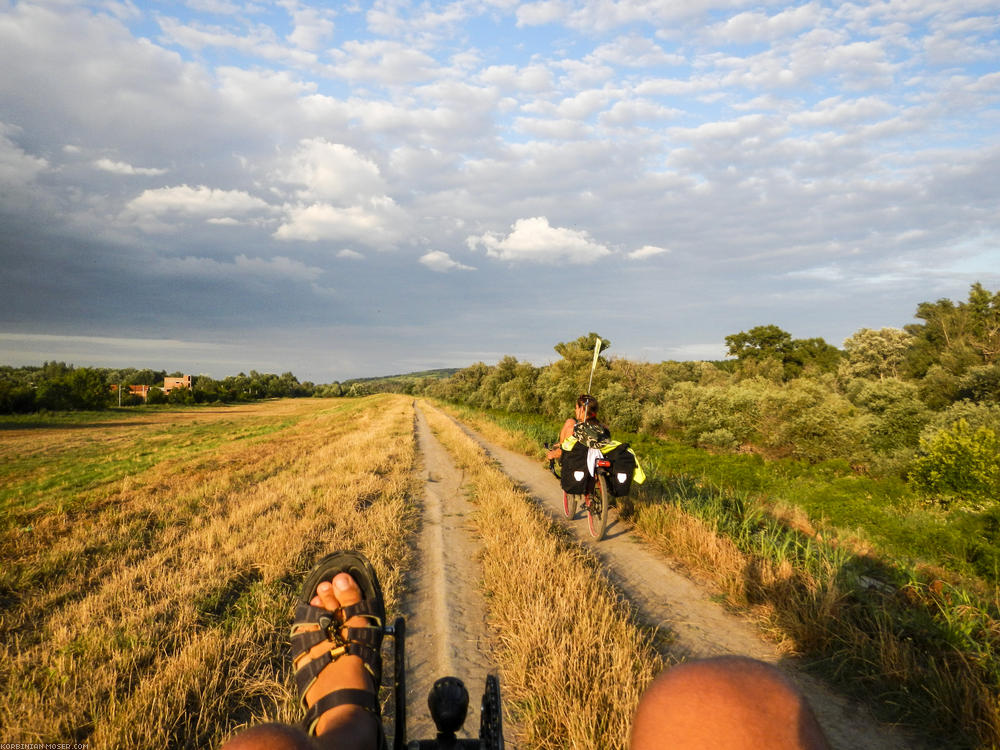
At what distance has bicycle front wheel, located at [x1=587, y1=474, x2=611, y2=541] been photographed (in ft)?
20.2

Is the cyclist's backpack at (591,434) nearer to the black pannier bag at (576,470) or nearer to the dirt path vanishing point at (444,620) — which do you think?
the black pannier bag at (576,470)

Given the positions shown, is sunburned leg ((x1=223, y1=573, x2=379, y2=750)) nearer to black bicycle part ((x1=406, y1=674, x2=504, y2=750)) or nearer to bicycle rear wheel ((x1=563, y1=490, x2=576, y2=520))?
black bicycle part ((x1=406, y1=674, x2=504, y2=750))

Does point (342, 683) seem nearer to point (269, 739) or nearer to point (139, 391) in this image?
point (269, 739)

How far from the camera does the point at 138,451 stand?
22.0 meters

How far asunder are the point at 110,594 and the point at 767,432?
57.4 ft

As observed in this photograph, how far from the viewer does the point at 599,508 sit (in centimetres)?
663

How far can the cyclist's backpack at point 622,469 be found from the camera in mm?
5883

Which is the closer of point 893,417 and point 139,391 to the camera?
point 893,417

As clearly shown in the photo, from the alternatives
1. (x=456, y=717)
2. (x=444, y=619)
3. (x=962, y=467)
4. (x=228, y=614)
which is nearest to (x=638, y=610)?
(x=444, y=619)

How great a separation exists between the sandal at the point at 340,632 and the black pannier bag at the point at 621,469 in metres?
3.99

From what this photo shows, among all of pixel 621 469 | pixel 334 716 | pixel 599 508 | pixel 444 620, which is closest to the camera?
pixel 334 716

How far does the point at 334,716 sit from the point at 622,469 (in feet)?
15.0

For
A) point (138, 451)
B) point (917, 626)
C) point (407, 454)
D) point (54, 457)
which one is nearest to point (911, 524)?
point (917, 626)

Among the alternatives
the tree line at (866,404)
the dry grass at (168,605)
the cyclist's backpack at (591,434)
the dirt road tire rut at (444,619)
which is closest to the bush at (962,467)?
the tree line at (866,404)
